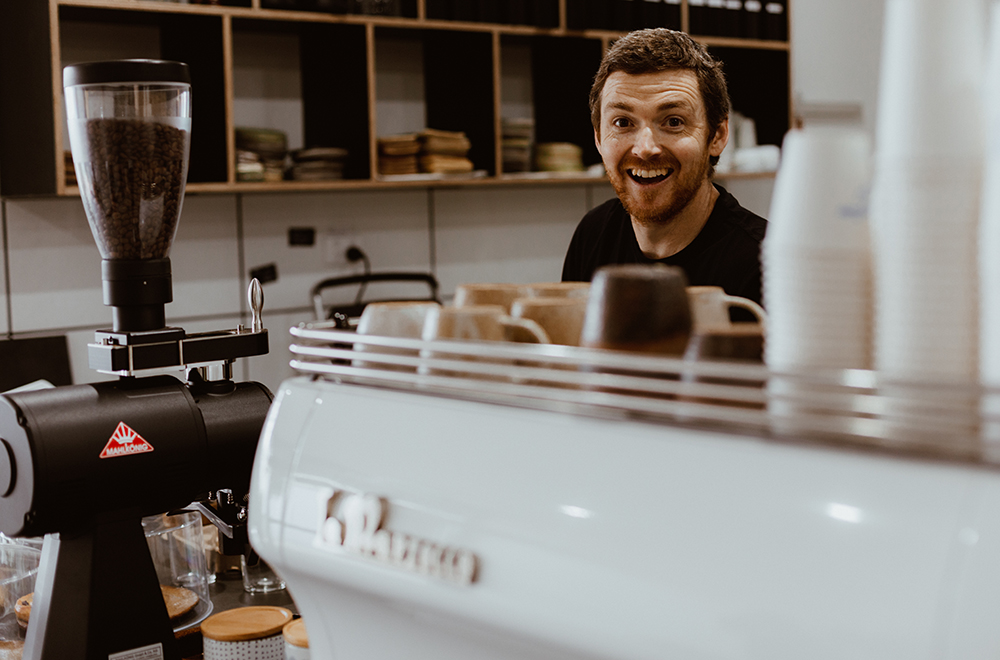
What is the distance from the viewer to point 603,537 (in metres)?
0.64

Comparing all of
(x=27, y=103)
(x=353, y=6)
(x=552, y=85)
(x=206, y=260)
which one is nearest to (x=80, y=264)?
(x=206, y=260)

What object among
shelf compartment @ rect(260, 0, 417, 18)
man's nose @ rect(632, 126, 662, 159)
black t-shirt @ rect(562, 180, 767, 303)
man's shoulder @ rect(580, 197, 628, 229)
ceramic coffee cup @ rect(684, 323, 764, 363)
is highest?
shelf compartment @ rect(260, 0, 417, 18)

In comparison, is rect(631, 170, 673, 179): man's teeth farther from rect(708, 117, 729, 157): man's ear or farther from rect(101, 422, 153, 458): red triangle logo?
rect(101, 422, 153, 458): red triangle logo

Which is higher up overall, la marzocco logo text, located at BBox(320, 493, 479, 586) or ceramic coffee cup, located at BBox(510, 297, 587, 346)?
ceramic coffee cup, located at BBox(510, 297, 587, 346)

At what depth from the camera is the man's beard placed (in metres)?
2.16

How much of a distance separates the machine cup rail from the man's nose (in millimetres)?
1409

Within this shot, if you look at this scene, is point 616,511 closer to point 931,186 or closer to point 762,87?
point 931,186

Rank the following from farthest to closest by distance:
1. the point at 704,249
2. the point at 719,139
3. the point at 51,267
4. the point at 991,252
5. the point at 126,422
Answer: the point at 51,267, the point at 719,139, the point at 704,249, the point at 126,422, the point at 991,252

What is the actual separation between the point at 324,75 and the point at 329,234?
→ 548 mm

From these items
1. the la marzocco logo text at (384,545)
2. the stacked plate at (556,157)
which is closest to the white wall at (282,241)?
the stacked plate at (556,157)

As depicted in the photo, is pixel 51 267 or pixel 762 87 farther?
pixel 762 87

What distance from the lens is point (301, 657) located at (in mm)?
1011

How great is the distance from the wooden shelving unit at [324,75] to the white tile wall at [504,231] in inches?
10.4

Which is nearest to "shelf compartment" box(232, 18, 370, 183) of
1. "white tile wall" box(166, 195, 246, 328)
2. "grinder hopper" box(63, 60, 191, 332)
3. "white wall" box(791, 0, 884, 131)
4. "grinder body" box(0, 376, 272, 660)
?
"white tile wall" box(166, 195, 246, 328)
